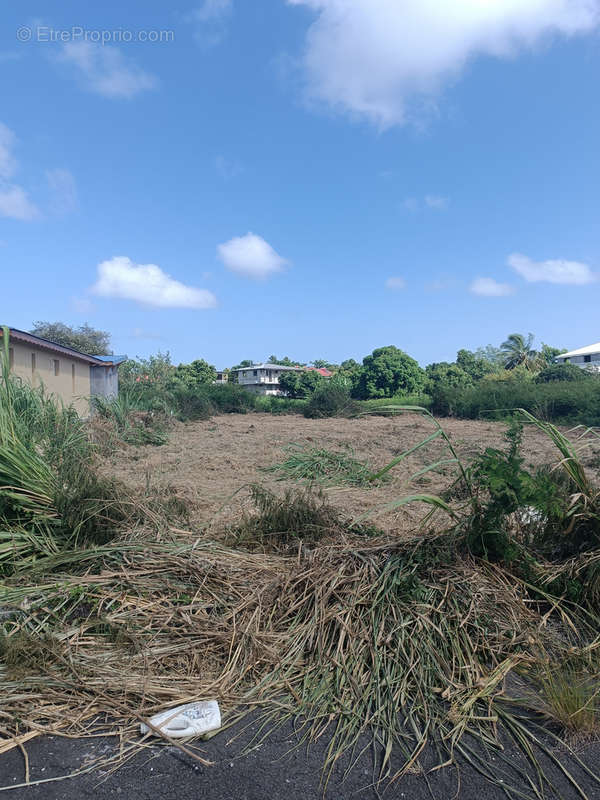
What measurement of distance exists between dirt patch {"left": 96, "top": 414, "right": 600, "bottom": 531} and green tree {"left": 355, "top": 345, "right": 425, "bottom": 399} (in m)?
25.9

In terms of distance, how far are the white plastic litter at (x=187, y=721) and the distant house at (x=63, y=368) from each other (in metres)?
8.68

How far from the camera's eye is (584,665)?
7.10 ft

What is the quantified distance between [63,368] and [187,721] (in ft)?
51.8

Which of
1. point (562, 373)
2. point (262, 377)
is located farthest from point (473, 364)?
point (262, 377)

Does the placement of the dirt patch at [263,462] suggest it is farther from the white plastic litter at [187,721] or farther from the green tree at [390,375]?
the green tree at [390,375]

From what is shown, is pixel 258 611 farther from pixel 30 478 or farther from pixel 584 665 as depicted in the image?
pixel 30 478

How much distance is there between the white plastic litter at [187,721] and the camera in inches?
72.4

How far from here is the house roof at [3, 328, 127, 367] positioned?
12.2 metres

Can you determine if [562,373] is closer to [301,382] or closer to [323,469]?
[323,469]

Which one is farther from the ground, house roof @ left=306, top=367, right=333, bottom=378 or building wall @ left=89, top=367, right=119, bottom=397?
house roof @ left=306, top=367, right=333, bottom=378

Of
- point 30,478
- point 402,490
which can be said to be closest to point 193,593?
point 30,478

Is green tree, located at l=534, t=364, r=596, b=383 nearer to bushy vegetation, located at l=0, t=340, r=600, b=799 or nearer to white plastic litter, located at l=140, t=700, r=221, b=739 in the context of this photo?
bushy vegetation, located at l=0, t=340, r=600, b=799

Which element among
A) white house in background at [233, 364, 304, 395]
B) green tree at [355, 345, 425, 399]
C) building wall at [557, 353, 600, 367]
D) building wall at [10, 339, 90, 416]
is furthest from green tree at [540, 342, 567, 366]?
building wall at [10, 339, 90, 416]

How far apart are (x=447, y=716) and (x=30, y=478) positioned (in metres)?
2.67
